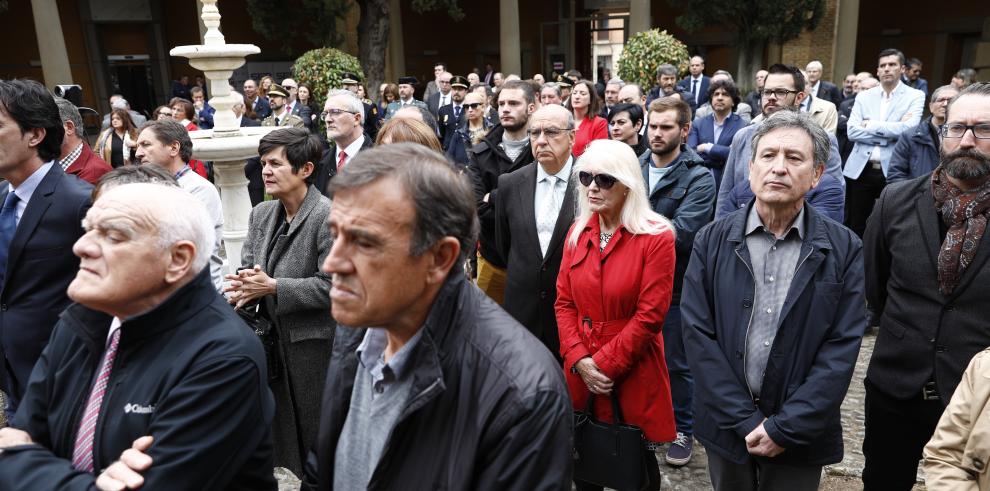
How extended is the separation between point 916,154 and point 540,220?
3.20 meters

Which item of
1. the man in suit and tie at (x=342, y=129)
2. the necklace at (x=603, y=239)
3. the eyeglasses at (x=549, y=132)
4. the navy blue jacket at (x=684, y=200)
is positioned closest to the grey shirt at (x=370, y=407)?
the necklace at (x=603, y=239)

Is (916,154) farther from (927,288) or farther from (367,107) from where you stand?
(367,107)

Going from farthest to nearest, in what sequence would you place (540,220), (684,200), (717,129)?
1. (717,129)
2. (684,200)
3. (540,220)

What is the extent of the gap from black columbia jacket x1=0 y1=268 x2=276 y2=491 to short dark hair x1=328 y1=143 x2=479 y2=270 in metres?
0.64

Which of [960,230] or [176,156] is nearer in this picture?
[960,230]

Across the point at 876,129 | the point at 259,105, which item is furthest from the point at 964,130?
the point at 259,105

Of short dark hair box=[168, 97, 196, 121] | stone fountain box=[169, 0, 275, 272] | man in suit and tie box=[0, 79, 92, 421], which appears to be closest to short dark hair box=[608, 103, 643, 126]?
stone fountain box=[169, 0, 275, 272]

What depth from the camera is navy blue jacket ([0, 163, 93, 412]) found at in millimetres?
2979

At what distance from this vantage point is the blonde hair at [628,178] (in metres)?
3.26

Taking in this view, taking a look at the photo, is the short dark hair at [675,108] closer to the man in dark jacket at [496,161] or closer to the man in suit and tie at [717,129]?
the man in dark jacket at [496,161]

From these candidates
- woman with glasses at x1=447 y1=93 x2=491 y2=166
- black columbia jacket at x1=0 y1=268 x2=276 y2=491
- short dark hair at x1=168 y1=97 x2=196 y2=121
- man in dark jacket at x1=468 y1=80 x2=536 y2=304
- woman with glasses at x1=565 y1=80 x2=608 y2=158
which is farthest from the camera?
short dark hair at x1=168 y1=97 x2=196 y2=121

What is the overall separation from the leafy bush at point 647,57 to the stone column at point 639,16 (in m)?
8.99

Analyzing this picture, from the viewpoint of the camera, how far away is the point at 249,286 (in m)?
3.25

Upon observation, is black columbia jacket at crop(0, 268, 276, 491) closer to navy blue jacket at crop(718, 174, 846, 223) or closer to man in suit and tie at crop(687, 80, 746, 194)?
navy blue jacket at crop(718, 174, 846, 223)
